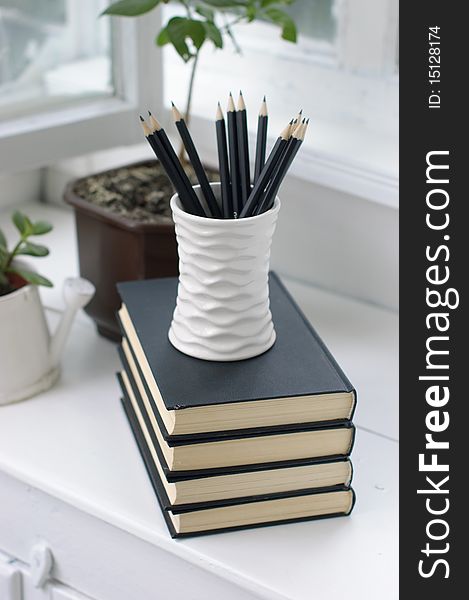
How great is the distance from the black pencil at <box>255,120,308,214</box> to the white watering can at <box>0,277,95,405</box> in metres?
0.26

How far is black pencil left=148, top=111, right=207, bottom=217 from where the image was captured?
2.32 ft

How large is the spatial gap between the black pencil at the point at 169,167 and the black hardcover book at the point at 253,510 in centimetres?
21

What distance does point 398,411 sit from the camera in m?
0.88

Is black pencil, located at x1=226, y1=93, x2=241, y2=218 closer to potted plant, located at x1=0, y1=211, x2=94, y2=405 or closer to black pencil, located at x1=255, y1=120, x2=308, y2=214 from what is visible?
black pencil, located at x1=255, y1=120, x2=308, y2=214

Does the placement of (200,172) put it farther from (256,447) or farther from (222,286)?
(256,447)

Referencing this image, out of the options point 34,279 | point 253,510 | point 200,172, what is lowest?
point 253,510

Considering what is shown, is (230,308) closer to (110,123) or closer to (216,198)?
(216,198)

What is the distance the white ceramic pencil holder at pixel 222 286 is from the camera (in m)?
0.71

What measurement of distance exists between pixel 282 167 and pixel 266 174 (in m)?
0.01

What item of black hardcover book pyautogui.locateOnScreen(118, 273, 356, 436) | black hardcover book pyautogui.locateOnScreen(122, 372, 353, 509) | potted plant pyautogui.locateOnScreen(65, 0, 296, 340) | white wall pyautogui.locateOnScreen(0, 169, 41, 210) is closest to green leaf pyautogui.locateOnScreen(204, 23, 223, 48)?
potted plant pyautogui.locateOnScreen(65, 0, 296, 340)

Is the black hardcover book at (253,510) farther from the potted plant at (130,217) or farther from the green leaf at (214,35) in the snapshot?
the green leaf at (214,35)

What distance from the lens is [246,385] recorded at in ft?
2.36

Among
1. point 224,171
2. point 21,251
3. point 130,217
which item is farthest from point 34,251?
point 224,171

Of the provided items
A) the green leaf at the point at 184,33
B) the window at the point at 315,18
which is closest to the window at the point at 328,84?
the window at the point at 315,18
